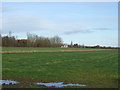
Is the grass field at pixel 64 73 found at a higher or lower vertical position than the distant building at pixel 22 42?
lower

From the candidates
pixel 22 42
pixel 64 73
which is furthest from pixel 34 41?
pixel 64 73

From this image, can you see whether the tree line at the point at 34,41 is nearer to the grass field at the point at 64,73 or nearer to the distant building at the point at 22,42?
the distant building at the point at 22,42

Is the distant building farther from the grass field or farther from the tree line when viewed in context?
the grass field

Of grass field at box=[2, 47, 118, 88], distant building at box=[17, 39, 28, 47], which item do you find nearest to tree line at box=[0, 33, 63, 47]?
distant building at box=[17, 39, 28, 47]

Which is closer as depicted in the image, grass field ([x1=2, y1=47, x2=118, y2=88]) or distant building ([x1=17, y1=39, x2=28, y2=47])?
grass field ([x1=2, y1=47, x2=118, y2=88])

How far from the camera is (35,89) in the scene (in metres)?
6.73

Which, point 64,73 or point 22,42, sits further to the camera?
point 22,42

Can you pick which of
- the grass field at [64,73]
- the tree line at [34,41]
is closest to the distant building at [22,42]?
the tree line at [34,41]

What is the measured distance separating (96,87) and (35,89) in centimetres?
208

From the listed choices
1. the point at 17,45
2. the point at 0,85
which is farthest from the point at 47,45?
the point at 0,85

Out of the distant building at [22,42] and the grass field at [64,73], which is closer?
the grass field at [64,73]

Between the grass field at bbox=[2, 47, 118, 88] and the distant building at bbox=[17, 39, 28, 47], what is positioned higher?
the distant building at bbox=[17, 39, 28, 47]

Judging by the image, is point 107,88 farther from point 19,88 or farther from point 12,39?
point 12,39

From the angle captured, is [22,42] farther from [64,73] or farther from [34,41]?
[64,73]
